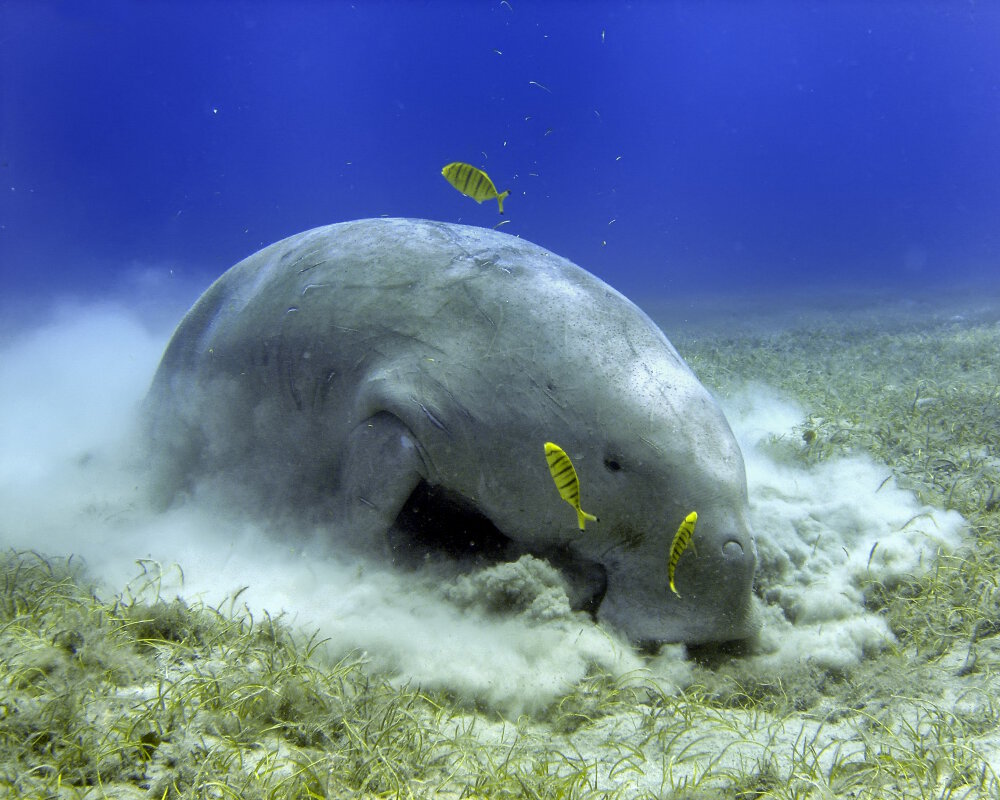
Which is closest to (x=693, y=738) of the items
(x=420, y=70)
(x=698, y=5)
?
(x=420, y=70)

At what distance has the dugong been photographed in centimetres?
271

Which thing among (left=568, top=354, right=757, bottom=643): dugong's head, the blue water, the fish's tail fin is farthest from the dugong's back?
the blue water

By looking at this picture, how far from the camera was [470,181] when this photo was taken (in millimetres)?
4332

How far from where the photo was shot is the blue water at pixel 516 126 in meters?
89.9

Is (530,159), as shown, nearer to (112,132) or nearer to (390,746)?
(112,132)

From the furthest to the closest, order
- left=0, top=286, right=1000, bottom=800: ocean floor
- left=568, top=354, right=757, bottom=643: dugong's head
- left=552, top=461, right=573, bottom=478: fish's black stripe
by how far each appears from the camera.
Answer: left=568, top=354, right=757, bottom=643: dugong's head → left=552, top=461, right=573, bottom=478: fish's black stripe → left=0, top=286, right=1000, bottom=800: ocean floor

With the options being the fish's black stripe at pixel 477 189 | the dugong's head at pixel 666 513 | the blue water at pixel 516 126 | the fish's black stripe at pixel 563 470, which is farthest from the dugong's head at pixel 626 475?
the blue water at pixel 516 126

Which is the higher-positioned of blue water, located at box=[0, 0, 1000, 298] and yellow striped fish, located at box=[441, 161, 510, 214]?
blue water, located at box=[0, 0, 1000, 298]

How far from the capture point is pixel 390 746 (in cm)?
183

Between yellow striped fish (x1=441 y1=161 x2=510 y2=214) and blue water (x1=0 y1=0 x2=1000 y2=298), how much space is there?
53741 mm

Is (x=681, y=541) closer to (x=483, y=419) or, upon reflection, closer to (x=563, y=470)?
(x=563, y=470)

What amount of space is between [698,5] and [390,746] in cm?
14904

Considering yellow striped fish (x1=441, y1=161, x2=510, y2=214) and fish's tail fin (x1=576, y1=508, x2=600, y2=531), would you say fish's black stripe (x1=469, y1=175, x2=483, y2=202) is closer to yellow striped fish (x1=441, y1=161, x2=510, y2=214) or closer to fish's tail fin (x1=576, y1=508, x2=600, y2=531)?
yellow striped fish (x1=441, y1=161, x2=510, y2=214)

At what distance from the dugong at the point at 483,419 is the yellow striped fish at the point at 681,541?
15cm
